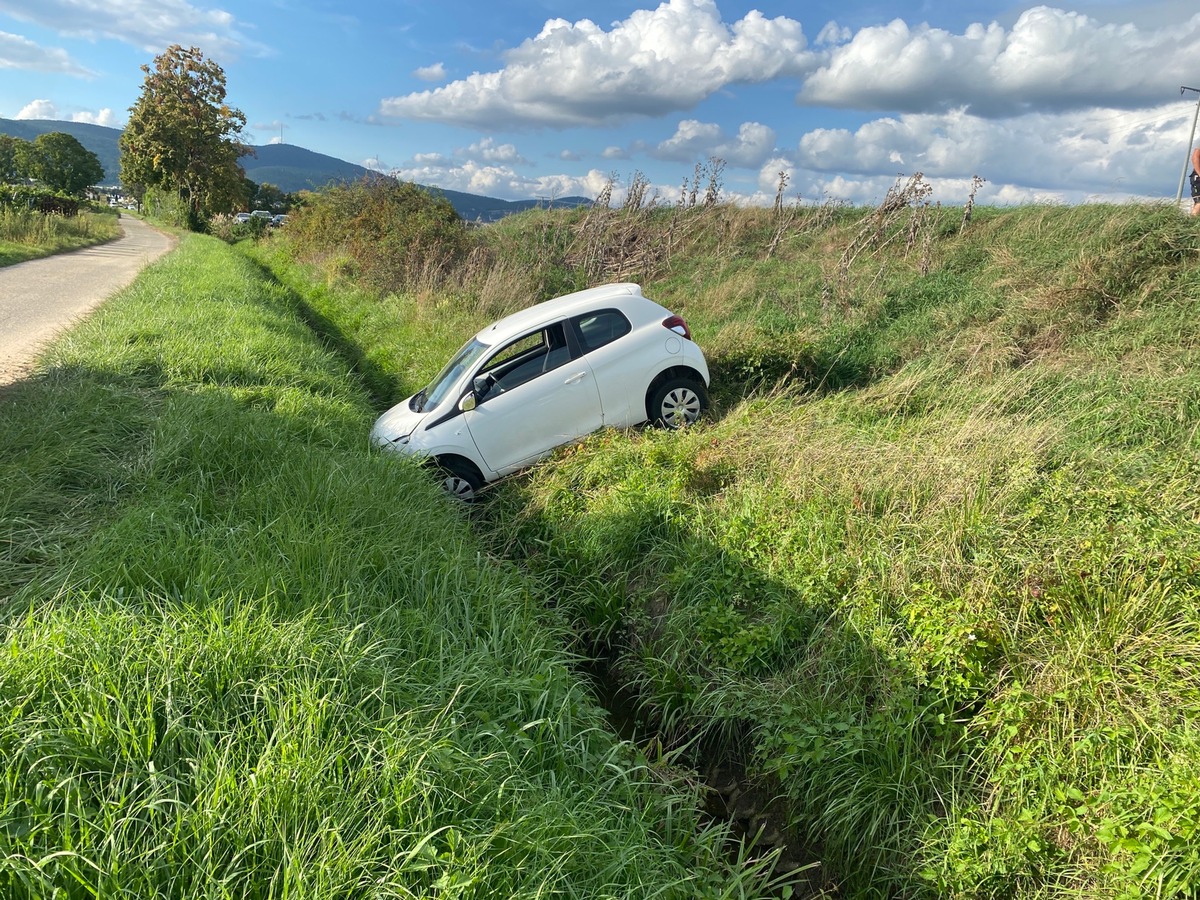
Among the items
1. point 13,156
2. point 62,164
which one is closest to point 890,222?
point 62,164

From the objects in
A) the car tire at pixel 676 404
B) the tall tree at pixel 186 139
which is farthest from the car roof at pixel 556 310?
the tall tree at pixel 186 139

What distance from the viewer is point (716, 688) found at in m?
4.28

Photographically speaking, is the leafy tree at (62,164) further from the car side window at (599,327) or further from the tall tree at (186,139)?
the car side window at (599,327)

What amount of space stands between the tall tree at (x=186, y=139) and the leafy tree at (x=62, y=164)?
150ft

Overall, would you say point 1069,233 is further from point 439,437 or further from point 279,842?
point 279,842

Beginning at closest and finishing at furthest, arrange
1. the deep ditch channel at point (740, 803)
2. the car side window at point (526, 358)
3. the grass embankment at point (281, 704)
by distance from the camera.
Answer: the grass embankment at point (281, 704) → the deep ditch channel at point (740, 803) → the car side window at point (526, 358)

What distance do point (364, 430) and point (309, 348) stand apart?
368 centimetres

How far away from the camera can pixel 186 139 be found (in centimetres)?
4047

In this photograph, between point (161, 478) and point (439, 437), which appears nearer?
point (161, 478)

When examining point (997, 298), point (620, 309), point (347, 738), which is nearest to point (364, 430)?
point (620, 309)

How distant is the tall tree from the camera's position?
39.6 meters

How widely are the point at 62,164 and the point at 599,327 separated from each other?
101m

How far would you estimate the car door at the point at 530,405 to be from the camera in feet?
23.7

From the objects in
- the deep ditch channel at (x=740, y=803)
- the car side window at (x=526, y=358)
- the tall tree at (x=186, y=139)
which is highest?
the tall tree at (x=186, y=139)
